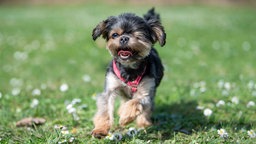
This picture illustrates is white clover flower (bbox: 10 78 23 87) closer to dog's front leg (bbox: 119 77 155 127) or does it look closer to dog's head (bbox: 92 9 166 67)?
dog's front leg (bbox: 119 77 155 127)

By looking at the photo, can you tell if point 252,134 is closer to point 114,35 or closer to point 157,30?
point 157,30

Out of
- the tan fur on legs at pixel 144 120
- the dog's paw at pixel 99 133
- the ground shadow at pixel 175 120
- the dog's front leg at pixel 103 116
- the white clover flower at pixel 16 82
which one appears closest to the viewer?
the dog's paw at pixel 99 133

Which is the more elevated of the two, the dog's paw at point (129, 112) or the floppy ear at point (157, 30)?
the floppy ear at point (157, 30)

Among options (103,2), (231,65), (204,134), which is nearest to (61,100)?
(204,134)

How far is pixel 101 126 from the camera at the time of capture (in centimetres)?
522

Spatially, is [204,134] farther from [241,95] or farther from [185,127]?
[241,95]

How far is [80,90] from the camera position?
25.3 ft

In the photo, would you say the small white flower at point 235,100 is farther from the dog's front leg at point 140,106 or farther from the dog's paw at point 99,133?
the dog's paw at point 99,133

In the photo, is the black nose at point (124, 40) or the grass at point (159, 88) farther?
the grass at point (159, 88)

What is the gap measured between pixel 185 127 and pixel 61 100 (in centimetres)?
243

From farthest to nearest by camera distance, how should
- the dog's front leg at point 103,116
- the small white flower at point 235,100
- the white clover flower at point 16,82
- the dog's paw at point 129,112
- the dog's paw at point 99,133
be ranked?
the white clover flower at point 16,82 → the small white flower at point 235,100 → the dog's front leg at point 103,116 → the dog's paw at point 99,133 → the dog's paw at point 129,112

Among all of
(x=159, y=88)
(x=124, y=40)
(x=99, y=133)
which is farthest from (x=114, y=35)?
(x=159, y=88)

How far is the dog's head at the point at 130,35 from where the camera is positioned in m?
5.14

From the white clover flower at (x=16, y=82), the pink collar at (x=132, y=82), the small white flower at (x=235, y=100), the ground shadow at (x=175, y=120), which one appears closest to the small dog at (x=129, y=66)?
the pink collar at (x=132, y=82)
